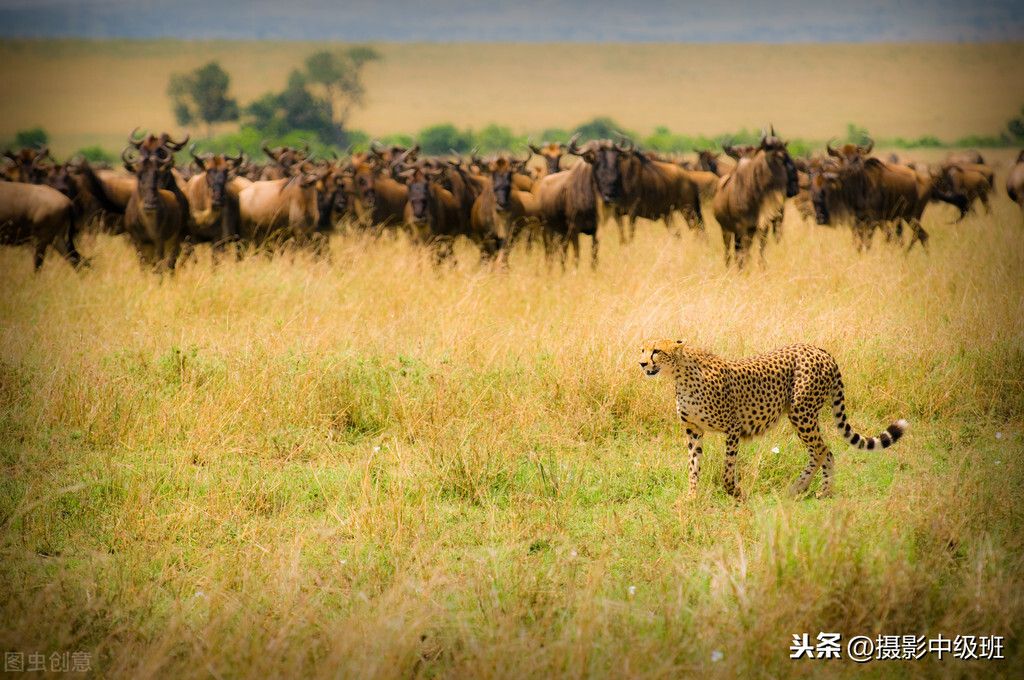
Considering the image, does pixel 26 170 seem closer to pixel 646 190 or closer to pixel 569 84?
pixel 646 190

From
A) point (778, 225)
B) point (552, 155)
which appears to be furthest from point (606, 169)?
point (552, 155)

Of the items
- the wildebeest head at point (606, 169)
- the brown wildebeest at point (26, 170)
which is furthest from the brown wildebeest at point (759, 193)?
the brown wildebeest at point (26, 170)

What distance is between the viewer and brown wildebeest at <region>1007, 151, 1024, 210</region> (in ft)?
52.0

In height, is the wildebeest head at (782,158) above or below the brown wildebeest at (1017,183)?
above

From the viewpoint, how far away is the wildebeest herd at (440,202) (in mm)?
13016

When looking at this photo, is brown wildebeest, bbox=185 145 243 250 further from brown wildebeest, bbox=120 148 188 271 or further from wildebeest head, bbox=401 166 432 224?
wildebeest head, bbox=401 166 432 224

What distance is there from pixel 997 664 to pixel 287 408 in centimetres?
432

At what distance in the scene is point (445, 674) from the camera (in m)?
3.90

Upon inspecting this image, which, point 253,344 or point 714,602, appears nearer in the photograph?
point 714,602

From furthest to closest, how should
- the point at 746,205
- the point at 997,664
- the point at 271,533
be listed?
the point at 746,205 → the point at 271,533 → the point at 997,664

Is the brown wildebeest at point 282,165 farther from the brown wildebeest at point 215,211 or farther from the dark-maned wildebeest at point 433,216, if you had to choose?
the dark-maned wildebeest at point 433,216

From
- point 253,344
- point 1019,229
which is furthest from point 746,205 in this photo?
point 253,344

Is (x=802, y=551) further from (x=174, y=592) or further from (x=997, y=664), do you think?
(x=174, y=592)

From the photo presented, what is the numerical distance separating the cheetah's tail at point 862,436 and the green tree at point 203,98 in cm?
8017
